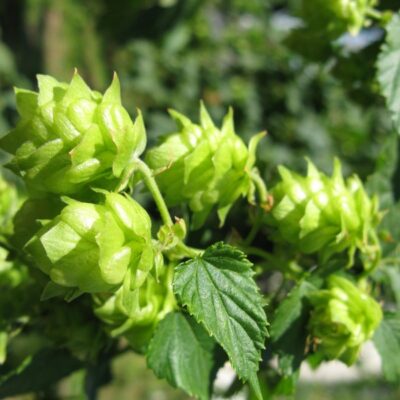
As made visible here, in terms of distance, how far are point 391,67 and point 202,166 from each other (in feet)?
1.47

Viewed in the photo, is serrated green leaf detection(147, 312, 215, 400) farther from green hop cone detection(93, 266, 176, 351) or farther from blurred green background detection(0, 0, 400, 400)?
blurred green background detection(0, 0, 400, 400)

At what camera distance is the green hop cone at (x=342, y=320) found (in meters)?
1.00

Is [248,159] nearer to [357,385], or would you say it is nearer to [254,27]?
[254,27]

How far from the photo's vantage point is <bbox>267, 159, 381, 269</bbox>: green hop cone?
100 centimetres

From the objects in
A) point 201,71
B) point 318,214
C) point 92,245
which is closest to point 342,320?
point 318,214

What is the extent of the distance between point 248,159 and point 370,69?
0.61m

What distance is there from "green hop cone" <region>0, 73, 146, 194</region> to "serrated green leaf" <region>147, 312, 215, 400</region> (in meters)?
0.29

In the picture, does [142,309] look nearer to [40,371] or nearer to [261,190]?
[261,190]

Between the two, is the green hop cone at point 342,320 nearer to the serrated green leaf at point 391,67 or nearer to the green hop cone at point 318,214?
the green hop cone at point 318,214

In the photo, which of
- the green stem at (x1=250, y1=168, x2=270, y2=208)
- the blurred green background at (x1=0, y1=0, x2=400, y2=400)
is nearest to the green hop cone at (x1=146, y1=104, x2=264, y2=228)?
the green stem at (x1=250, y1=168, x2=270, y2=208)

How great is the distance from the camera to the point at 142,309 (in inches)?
39.1

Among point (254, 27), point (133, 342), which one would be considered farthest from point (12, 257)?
point (254, 27)

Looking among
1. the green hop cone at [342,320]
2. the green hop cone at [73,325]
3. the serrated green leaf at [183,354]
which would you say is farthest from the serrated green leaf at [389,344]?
the green hop cone at [73,325]

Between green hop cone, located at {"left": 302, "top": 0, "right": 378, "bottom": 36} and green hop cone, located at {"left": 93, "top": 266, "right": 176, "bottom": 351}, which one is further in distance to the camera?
green hop cone, located at {"left": 302, "top": 0, "right": 378, "bottom": 36}
